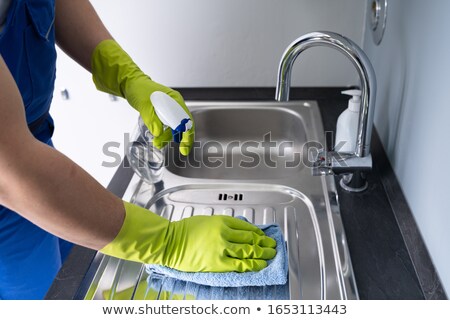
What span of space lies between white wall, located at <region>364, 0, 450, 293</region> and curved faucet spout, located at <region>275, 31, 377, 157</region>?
0.10 metres

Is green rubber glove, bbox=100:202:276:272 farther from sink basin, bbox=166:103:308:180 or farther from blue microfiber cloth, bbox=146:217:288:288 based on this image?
sink basin, bbox=166:103:308:180

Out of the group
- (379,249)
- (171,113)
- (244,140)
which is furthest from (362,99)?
(244,140)

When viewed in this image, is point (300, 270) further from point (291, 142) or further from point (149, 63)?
point (149, 63)

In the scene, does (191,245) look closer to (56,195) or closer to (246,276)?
(246,276)

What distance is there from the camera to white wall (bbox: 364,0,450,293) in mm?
790

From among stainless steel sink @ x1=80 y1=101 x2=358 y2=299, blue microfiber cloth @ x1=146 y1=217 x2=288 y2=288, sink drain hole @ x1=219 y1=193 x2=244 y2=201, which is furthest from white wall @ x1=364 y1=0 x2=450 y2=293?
sink drain hole @ x1=219 y1=193 x2=244 y2=201

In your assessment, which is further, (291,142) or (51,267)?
(291,142)

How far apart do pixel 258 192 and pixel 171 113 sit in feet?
1.00

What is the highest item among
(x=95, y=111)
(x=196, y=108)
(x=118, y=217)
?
(x=95, y=111)

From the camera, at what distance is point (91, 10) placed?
3.97ft

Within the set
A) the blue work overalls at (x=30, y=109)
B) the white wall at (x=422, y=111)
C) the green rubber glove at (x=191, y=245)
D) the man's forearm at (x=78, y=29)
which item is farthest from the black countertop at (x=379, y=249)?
the man's forearm at (x=78, y=29)

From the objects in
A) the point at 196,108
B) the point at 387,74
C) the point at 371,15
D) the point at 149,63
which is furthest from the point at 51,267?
the point at 371,15

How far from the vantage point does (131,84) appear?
1206 mm
